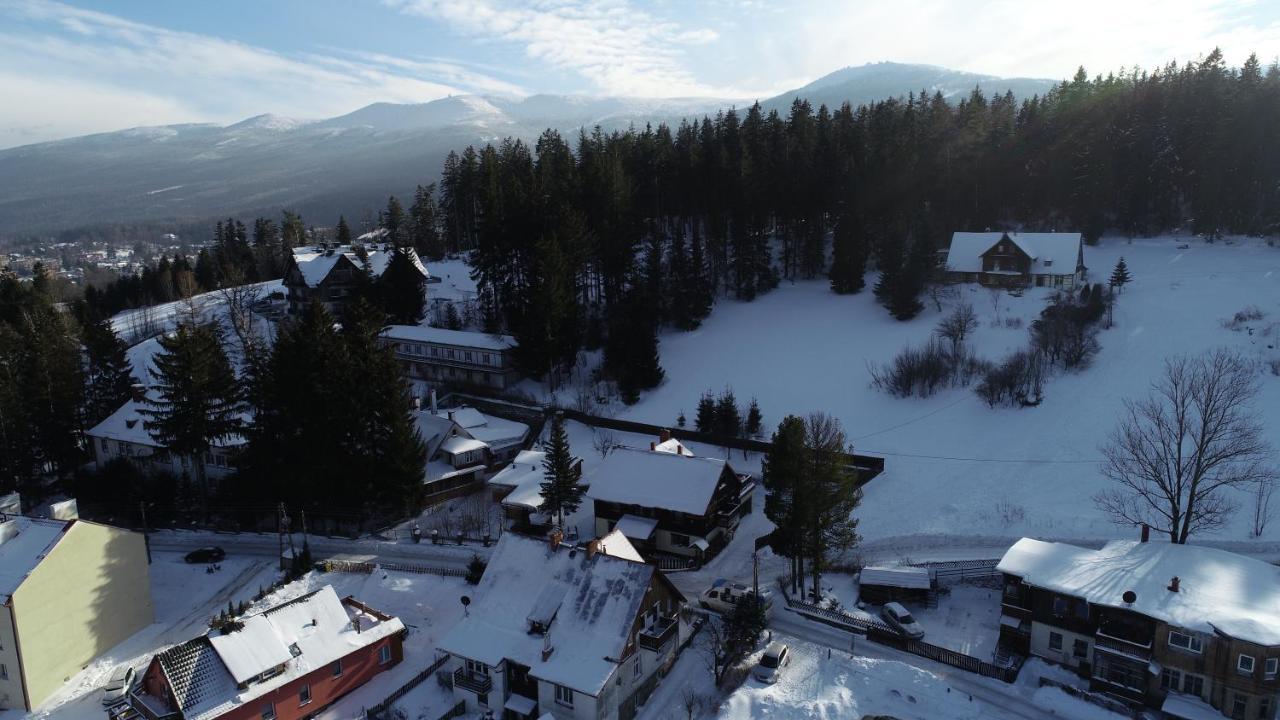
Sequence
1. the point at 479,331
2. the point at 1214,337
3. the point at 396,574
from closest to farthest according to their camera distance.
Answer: the point at 396,574
the point at 1214,337
the point at 479,331

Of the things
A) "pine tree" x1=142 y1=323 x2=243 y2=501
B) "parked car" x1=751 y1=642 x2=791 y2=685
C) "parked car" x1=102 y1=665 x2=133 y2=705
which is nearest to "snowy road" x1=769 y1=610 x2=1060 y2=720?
"parked car" x1=751 y1=642 x2=791 y2=685

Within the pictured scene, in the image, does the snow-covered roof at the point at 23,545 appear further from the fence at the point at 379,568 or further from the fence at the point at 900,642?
the fence at the point at 900,642

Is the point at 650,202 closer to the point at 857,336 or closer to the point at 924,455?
the point at 857,336

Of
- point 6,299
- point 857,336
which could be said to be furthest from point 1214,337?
point 6,299

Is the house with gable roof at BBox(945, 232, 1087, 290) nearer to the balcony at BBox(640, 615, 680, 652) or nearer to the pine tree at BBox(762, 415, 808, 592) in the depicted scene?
the pine tree at BBox(762, 415, 808, 592)

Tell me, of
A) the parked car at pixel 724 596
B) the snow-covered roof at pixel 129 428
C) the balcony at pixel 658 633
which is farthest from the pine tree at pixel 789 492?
the snow-covered roof at pixel 129 428
